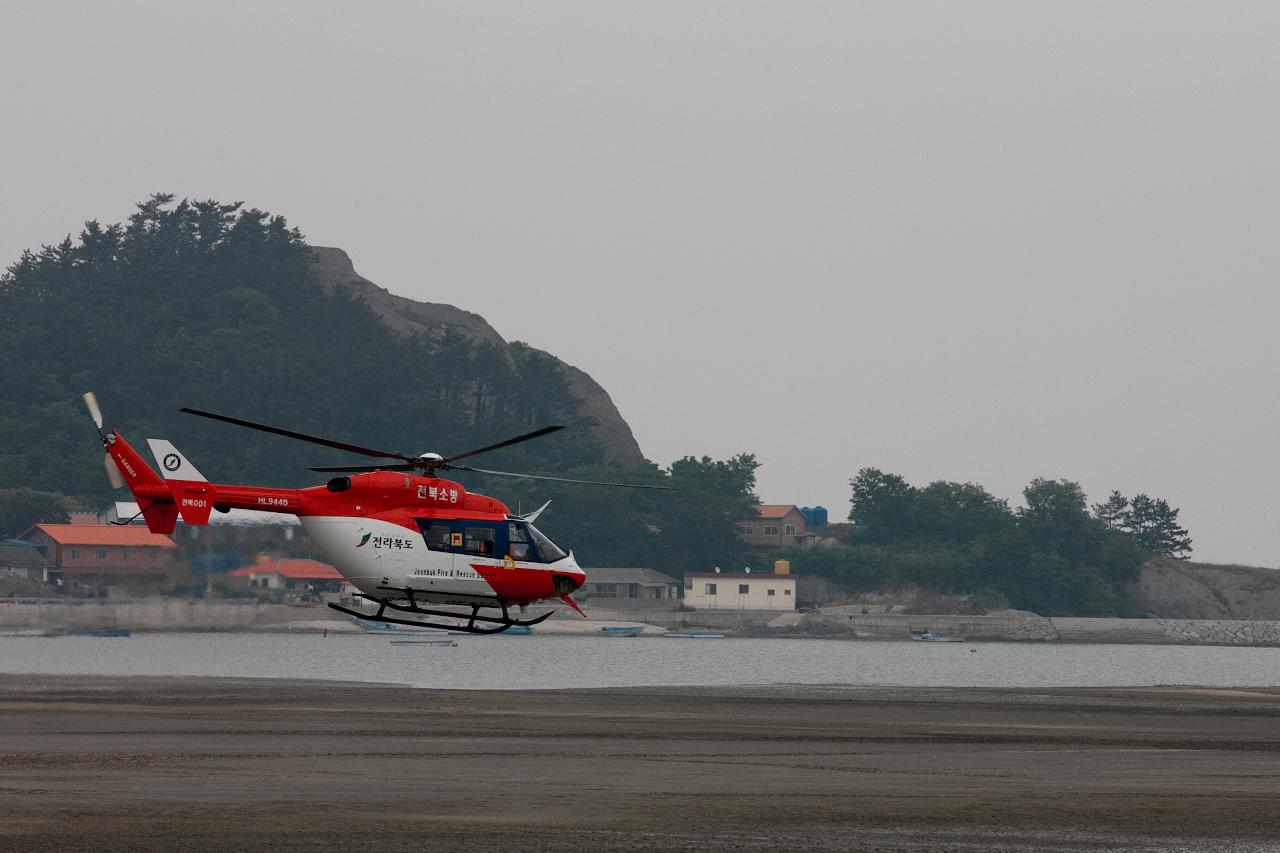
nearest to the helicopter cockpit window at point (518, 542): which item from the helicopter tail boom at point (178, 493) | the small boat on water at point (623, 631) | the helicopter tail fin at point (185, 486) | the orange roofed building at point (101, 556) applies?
the helicopter tail boom at point (178, 493)

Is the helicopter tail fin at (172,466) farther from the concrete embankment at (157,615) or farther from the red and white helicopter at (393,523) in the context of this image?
the concrete embankment at (157,615)

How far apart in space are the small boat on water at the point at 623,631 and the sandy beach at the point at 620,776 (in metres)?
142

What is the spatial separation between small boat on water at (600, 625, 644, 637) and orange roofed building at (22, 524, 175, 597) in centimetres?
6164

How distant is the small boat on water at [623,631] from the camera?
622ft

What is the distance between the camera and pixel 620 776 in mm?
28406

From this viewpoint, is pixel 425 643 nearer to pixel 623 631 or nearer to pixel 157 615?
pixel 623 631

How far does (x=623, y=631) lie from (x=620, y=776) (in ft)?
530

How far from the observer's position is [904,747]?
3503cm

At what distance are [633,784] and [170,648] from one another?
96.0 m

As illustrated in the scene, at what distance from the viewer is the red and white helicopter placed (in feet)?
138

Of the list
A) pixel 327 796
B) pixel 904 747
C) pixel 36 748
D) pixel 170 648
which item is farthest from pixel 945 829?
pixel 170 648

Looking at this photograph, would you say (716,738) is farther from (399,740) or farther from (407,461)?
(407,461)

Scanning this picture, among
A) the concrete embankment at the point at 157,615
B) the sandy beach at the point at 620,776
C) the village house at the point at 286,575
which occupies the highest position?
the village house at the point at 286,575

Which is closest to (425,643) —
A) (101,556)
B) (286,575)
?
(101,556)
